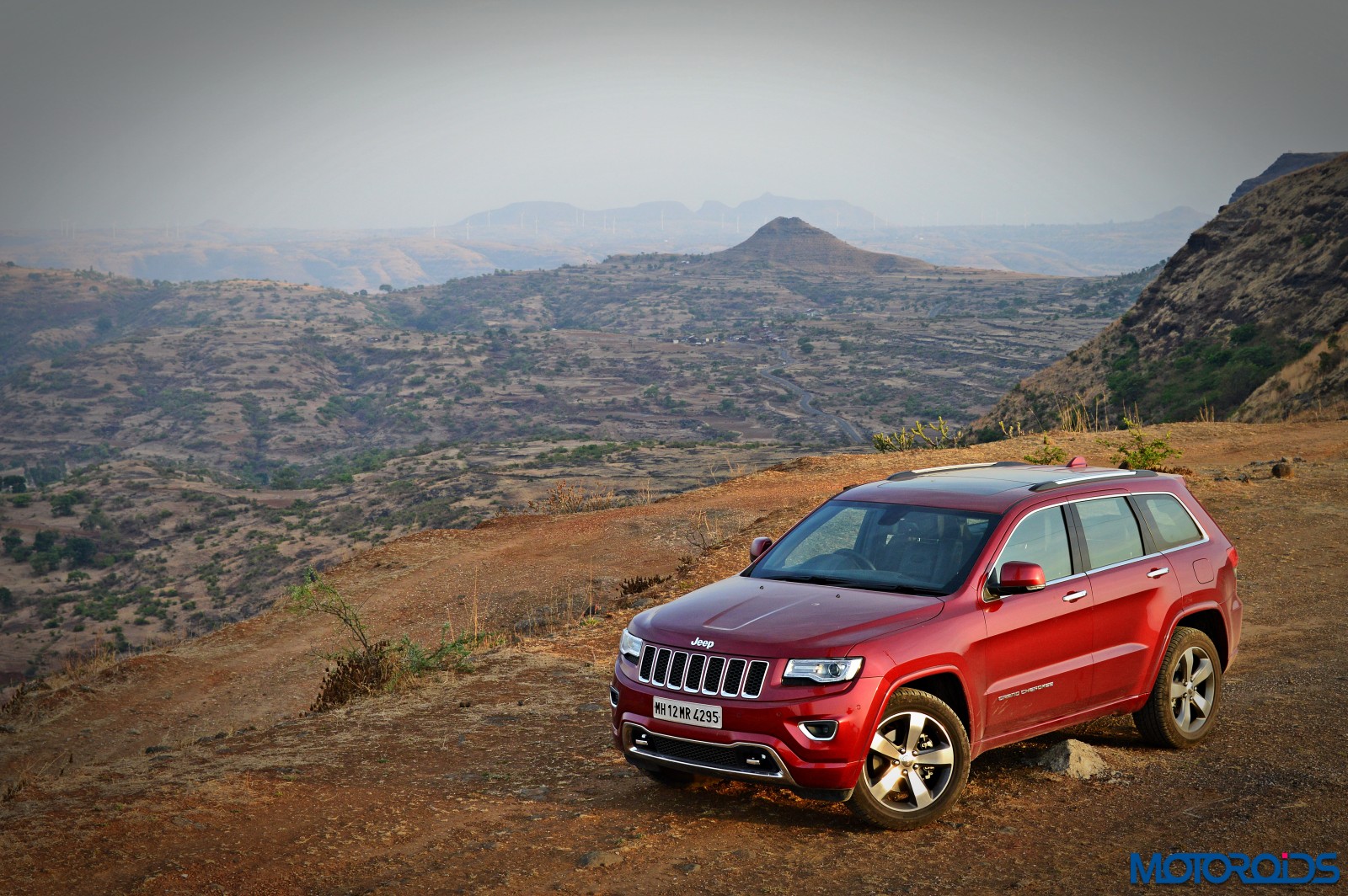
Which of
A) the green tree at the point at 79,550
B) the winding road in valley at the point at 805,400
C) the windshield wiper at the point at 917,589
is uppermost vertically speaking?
the windshield wiper at the point at 917,589

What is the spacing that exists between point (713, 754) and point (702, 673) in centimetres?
39

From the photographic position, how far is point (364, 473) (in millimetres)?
67812

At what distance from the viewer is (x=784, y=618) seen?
556 centimetres

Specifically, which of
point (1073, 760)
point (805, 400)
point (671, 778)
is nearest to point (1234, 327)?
point (1073, 760)

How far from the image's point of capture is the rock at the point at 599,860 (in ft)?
16.8

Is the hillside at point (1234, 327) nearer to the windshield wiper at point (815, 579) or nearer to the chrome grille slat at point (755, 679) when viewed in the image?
the windshield wiper at point (815, 579)

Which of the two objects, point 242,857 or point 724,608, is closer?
point 242,857

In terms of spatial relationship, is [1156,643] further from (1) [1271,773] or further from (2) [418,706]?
(2) [418,706]

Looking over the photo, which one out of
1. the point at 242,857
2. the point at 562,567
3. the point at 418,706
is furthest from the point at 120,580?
the point at 242,857

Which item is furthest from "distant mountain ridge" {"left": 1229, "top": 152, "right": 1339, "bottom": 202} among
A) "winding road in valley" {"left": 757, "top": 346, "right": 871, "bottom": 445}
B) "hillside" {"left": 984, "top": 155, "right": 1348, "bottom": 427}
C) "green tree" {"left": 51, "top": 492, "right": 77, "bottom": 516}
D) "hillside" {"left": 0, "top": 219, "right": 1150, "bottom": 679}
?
"green tree" {"left": 51, "top": 492, "right": 77, "bottom": 516}

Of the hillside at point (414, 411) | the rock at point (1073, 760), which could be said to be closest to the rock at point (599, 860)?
the rock at point (1073, 760)

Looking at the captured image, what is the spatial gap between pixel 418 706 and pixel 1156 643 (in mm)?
5521

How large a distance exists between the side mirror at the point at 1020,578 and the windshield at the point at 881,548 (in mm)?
212

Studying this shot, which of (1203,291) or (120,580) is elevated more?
(1203,291)
